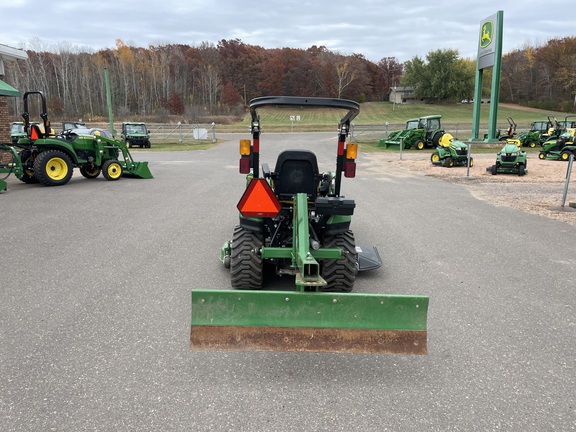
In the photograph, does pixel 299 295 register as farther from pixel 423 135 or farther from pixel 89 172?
pixel 423 135

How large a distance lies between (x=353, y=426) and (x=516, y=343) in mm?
1843

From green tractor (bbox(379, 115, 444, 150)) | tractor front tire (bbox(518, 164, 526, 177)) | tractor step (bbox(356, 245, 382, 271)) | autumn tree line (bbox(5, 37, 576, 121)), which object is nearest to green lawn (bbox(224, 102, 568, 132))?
autumn tree line (bbox(5, 37, 576, 121))

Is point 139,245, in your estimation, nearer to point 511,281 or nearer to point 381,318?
point 381,318

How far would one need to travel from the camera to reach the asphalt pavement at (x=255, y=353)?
8.61ft

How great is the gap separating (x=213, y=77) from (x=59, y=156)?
78.3 meters

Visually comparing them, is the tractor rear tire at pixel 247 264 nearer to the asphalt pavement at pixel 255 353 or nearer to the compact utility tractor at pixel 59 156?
the asphalt pavement at pixel 255 353

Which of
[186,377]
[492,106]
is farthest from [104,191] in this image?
[492,106]

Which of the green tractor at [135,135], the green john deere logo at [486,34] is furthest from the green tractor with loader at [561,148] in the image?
the green tractor at [135,135]

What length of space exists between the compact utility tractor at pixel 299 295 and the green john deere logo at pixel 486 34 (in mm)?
24992

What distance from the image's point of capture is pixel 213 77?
8475 centimetres

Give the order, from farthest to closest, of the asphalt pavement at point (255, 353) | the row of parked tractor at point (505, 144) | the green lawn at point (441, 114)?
the green lawn at point (441, 114), the row of parked tractor at point (505, 144), the asphalt pavement at point (255, 353)

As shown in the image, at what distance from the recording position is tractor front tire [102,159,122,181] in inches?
500

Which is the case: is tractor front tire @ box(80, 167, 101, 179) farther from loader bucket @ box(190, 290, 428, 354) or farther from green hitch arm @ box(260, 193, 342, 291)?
loader bucket @ box(190, 290, 428, 354)

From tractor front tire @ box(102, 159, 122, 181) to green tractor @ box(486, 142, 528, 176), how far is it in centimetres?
1279
